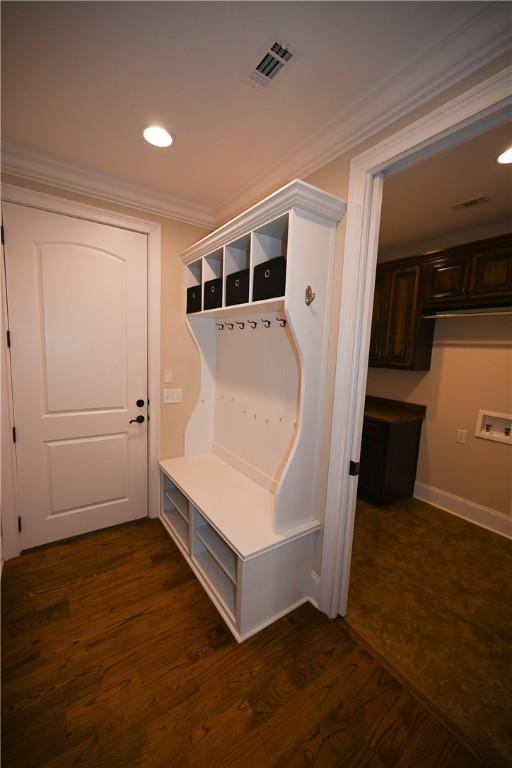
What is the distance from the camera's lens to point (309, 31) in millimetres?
1029

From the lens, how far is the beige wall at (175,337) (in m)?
2.35

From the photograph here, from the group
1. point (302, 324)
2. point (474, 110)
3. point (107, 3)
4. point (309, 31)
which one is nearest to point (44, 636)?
→ point (302, 324)

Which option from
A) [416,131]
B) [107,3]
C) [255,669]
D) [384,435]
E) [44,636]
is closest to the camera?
[107,3]

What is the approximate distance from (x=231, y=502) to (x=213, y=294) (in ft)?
4.40

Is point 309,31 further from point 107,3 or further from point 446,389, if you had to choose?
point 446,389

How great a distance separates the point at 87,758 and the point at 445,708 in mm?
1446

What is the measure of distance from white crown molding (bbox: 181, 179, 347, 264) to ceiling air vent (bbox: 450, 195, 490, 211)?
1364 mm

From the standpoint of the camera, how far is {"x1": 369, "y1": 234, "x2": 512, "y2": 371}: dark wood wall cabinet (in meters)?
2.32

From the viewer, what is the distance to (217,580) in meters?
1.82

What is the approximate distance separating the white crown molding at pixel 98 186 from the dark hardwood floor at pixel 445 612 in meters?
2.93

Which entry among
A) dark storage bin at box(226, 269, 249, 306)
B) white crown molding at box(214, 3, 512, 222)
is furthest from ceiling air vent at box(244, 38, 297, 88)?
dark storage bin at box(226, 269, 249, 306)

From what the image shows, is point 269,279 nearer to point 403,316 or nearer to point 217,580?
point 217,580

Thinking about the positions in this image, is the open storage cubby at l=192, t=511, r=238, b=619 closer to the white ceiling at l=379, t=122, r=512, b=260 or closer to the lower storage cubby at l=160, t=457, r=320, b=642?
the lower storage cubby at l=160, t=457, r=320, b=642

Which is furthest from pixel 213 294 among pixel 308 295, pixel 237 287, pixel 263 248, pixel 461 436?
pixel 461 436
